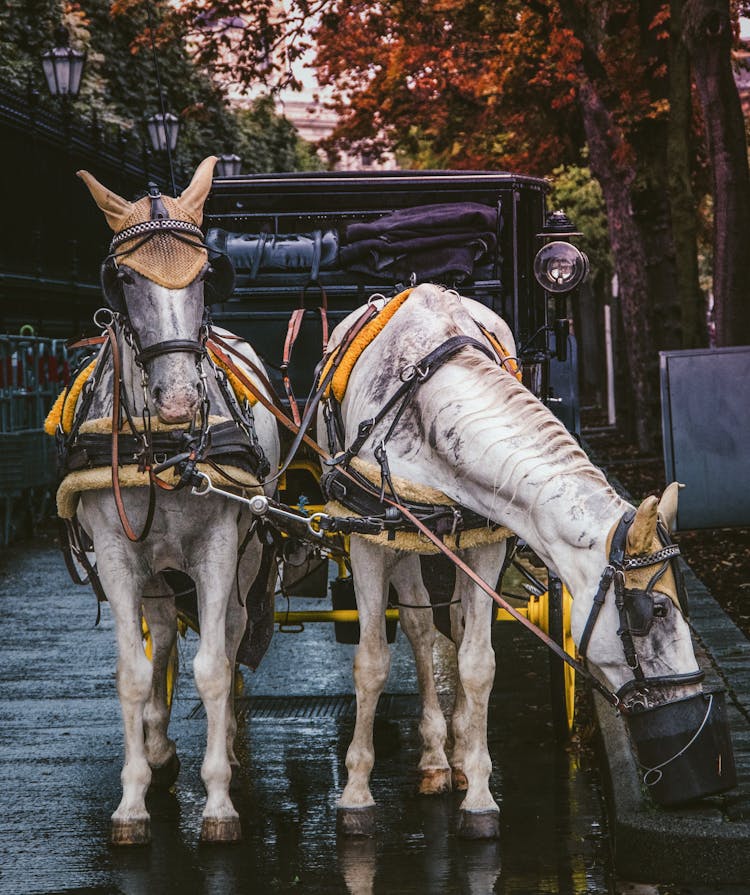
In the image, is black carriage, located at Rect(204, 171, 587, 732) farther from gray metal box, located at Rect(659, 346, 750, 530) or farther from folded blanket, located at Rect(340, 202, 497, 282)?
gray metal box, located at Rect(659, 346, 750, 530)

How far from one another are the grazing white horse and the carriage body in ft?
4.45

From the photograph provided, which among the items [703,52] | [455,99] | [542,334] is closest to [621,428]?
[455,99]

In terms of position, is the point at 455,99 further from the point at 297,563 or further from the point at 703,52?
the point at 297,563

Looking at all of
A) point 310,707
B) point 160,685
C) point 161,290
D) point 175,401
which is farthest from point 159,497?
point 310,707

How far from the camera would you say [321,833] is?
6625 millimetres

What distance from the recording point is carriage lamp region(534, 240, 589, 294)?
27.6ft

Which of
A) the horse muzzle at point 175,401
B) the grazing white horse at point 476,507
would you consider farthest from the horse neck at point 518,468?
the horse muzzle at point 175,401

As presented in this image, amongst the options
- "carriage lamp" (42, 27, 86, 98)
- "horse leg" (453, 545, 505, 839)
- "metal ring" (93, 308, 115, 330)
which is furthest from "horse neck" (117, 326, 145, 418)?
"carriage lamp" (42, 27, 86, 98)

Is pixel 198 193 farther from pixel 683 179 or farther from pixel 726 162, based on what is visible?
pixel 683 179

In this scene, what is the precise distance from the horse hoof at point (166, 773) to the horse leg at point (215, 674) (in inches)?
35.4

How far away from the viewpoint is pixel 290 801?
712 centimetres

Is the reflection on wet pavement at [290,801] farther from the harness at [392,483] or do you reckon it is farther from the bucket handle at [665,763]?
the harness at [392,483]

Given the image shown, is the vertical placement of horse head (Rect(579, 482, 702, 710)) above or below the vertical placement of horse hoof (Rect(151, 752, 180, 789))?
above

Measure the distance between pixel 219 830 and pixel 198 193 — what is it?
2.50 metres
